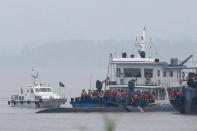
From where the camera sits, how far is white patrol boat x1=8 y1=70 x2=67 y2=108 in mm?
87438

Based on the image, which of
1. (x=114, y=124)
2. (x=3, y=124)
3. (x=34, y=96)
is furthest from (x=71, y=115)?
(x=114, y=124)

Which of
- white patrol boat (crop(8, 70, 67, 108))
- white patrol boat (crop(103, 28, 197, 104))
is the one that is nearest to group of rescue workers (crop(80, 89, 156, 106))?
white patrol boat (crop(103, 28, 197, 104))

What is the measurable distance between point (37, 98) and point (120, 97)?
17766mm

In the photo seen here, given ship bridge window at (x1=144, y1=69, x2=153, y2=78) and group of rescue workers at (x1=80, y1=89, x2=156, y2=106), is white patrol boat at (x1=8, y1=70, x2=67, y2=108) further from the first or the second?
group of rescue workers at (x1=80, y1=89, x2=156, y2=106)

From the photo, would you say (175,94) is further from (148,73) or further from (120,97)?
(148,73)

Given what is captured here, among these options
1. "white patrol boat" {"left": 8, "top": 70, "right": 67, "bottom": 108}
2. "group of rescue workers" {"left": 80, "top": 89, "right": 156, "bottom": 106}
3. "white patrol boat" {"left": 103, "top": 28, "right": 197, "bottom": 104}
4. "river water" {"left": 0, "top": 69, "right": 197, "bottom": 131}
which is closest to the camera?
"river water" {"left": 0, "top": 69, "right": 197, "bottom": 131}

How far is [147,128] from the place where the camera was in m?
57.9

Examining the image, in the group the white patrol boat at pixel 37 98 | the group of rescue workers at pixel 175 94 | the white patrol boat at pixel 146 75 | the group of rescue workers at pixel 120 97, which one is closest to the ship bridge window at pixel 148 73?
the white patrol boat at pixel 146 75

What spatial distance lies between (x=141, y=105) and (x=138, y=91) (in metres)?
2.92

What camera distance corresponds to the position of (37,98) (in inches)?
3492

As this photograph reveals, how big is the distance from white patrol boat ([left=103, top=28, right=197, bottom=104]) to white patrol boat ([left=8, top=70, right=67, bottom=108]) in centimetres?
1144

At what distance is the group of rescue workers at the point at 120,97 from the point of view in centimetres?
7200

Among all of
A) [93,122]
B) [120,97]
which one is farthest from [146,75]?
[93,122]

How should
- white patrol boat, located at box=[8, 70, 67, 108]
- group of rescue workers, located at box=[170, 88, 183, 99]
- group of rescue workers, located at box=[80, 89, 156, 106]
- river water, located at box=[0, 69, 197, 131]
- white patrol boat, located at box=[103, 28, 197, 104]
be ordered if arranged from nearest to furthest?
river water, located at box=[0, 69, 197, 131] → group of rescue workers, located at box=[170, 88, 183, 99] → group of rescue workers, located at box=[80, 89, 156, 106] → white patrol boat, located at box=[103, 28, 197, 104] → white patrol boat, located at box=[8, 70, 67, 108]
